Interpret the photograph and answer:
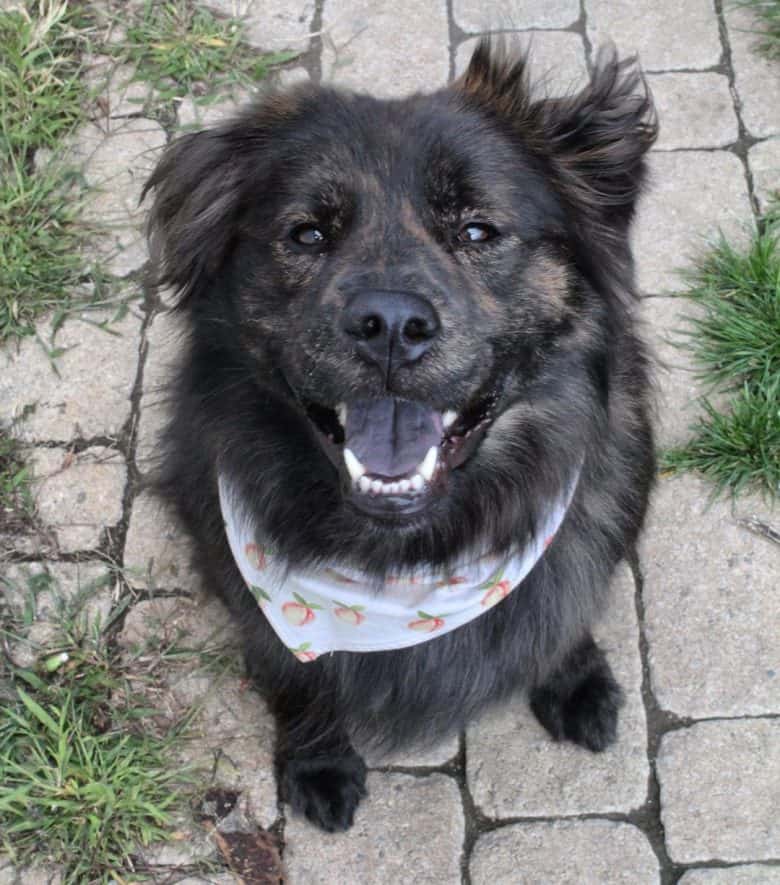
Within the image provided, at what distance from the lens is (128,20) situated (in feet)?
14.6

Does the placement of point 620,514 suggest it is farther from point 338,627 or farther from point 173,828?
point 173,828

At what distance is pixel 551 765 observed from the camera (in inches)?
120

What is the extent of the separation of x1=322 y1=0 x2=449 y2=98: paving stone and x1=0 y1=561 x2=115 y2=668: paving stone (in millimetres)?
2020

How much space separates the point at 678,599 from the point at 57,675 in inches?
69.5

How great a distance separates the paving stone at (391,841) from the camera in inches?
115

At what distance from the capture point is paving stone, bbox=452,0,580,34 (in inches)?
169

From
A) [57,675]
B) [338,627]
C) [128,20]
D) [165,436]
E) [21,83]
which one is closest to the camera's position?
[338,627]

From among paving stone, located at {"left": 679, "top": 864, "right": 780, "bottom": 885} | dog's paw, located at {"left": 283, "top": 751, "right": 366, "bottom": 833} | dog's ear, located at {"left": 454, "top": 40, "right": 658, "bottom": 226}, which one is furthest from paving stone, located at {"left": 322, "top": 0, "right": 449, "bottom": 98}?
paving stone, located at {"left": 679, "top": 864, "right": 780, "bottom": 885}

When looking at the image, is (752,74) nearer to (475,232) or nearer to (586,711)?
(475,232)

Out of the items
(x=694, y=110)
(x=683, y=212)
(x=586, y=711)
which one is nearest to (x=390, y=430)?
(x=586, y=711)

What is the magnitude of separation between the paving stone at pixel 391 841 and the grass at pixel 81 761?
0.37 metres

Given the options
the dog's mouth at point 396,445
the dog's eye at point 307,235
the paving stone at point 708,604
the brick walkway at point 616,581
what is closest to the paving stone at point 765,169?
the brick walkway at point 616,581

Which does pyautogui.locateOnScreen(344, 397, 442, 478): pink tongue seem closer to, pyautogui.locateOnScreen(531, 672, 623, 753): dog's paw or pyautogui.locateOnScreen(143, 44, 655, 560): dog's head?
pyautogui.locateOnScreen(143, 44, 655, 560): dog's head

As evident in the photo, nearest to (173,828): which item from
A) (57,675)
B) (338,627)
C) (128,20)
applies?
(57,675)
